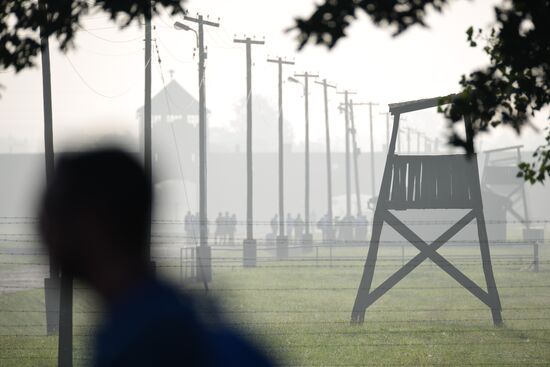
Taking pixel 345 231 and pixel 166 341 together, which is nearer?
pixel 166 341

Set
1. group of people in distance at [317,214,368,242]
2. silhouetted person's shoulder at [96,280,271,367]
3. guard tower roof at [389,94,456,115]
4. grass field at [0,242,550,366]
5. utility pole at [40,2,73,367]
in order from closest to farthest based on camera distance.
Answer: utility pole at [40,2,73,367], silhouetted person's shoulder at [96,280,271,367], grass field at [0,242,550,366], guard tower roof at [389,94,456,115], group of people in distance at [317,214,368,242]

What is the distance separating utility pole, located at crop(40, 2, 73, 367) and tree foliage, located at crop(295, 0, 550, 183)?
477cm

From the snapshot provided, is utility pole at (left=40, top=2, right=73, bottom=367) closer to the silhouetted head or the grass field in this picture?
the silhouetted head

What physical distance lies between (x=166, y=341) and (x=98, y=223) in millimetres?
16690

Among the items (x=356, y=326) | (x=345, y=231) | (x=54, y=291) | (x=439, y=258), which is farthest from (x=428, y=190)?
(x=345, y=231)

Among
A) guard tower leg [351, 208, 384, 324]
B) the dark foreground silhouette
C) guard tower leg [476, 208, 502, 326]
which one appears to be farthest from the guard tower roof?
the dark foreground silhouette

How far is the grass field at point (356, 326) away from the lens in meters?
14.8

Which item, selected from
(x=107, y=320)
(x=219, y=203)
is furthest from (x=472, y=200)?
(x=219, y=203)

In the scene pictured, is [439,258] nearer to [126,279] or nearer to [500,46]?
[126,279]

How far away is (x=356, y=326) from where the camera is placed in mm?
18172

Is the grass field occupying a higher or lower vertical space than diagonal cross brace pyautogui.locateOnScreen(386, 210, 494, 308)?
lower

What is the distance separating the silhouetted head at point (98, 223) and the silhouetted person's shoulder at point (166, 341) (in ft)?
4.70

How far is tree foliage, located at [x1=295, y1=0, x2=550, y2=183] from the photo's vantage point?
23.0 ft

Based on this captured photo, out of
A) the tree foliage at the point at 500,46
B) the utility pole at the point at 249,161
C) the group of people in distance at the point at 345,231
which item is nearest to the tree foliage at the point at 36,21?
the tree foliage at the point at 500,46
